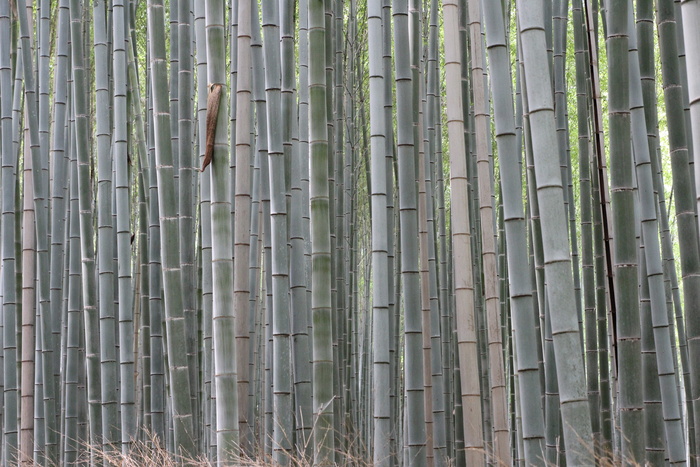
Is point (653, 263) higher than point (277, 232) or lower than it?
lower

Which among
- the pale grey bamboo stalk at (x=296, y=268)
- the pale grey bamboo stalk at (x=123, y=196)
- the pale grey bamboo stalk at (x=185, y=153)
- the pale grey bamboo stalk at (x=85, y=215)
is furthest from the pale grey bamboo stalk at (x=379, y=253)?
the pale grey bamboo stalk at (x=85, y=215)

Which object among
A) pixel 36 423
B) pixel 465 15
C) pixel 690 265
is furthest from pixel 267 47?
pixel 36 423

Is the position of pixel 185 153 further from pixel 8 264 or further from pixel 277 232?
pixel 8 264

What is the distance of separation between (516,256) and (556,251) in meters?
0.24

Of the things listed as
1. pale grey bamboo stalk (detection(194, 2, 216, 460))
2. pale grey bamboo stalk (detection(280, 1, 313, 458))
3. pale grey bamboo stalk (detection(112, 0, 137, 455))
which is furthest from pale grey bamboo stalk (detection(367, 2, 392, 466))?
pale grey bamboo stalk (detection(112, 0, 137, 455))

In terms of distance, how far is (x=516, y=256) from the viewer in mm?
Result: 1996

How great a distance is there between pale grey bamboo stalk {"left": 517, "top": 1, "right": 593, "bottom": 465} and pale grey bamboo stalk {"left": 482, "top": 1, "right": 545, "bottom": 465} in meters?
0.18

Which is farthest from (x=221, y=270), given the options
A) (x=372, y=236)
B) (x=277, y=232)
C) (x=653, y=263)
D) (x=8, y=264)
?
(x=8, y=264)

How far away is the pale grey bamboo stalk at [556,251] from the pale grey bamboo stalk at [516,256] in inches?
7.3

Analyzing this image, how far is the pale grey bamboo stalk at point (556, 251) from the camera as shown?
1725mm

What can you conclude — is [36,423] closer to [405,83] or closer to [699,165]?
[405,83]

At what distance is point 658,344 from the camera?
2.51m

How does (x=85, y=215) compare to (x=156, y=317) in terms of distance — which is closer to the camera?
(x=85, y=215)

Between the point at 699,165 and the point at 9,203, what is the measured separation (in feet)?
10.6
